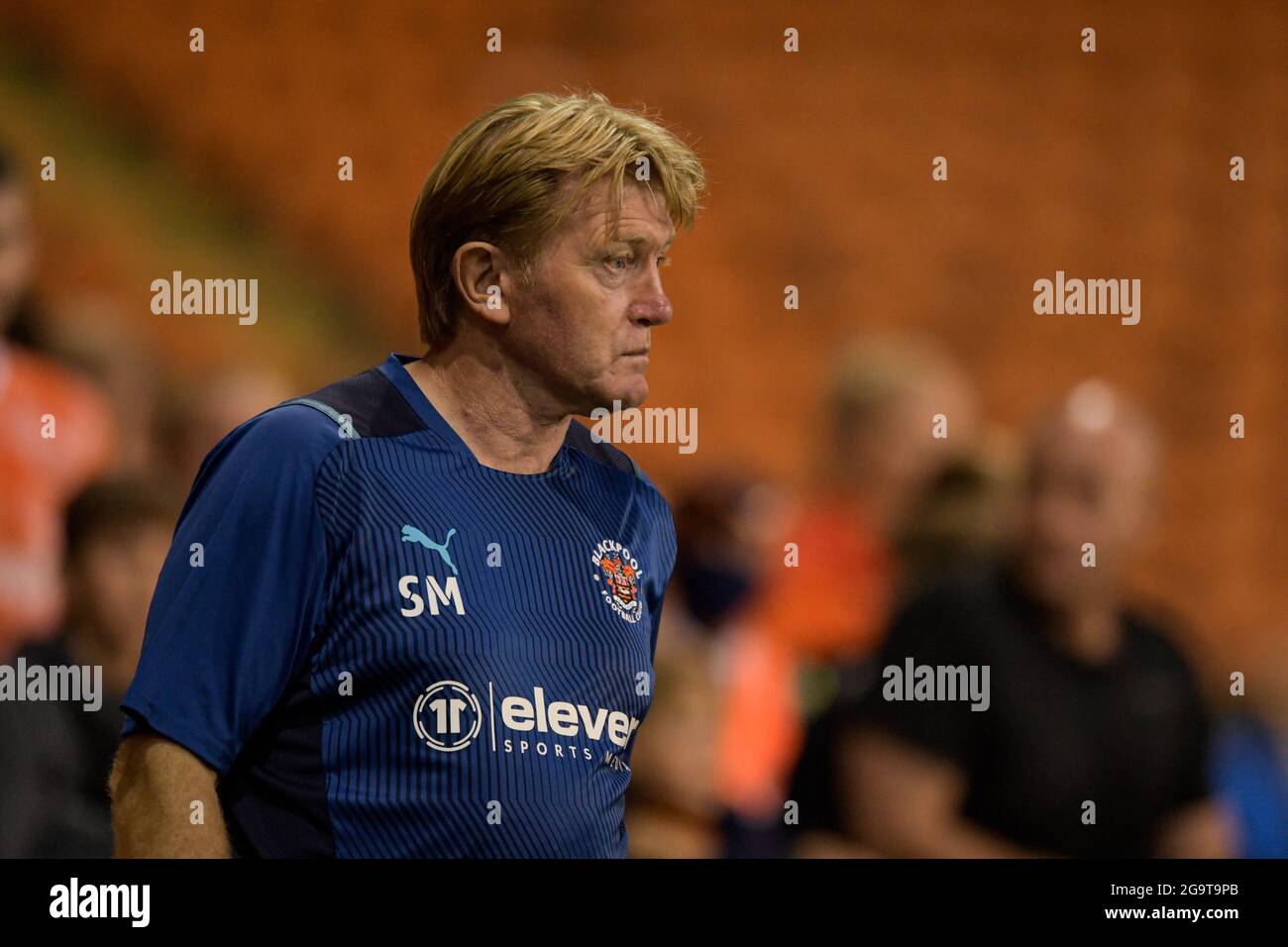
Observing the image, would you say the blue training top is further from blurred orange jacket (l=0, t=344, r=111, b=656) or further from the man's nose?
blurred orange jacket (l=0, t=344, r=111, b=656)

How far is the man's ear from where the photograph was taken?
6.42 ft

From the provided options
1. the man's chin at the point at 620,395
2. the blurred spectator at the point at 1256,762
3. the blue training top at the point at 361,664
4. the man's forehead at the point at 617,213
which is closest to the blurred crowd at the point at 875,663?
the blurred spectator at the point at 1256,762

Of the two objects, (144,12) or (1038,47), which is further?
(1038,47)

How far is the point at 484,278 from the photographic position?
1972 mm

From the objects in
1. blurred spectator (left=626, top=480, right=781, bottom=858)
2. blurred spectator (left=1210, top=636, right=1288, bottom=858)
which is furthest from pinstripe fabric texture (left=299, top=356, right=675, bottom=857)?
blurred spectator (left=1210, top=636, right=1288, bottom=858)

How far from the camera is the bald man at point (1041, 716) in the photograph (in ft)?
10.3

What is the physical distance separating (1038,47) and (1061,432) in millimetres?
4229

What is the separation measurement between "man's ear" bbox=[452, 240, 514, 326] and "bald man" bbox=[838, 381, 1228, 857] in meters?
1.48

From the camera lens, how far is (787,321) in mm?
6980

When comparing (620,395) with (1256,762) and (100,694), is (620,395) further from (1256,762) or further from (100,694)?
(1256,762)

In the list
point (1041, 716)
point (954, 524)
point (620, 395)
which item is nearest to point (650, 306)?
point (620, 395)
